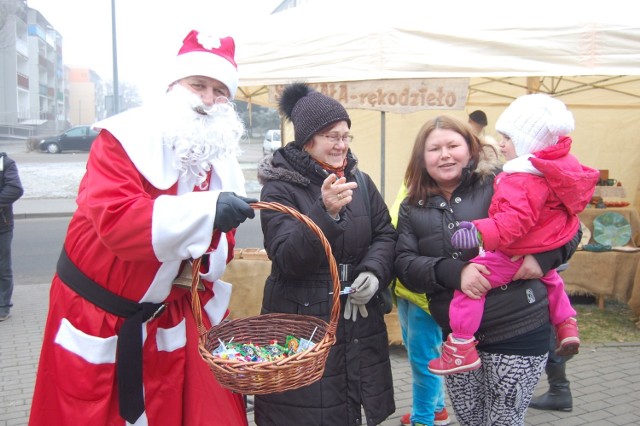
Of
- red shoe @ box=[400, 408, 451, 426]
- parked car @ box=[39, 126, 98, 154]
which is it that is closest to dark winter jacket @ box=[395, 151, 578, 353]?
red shoe @ box=[400, 408, 451, 426]

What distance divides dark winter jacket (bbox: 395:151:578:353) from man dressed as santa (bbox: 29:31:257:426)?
0.81 metres

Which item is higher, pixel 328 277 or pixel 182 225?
pixel 182 225

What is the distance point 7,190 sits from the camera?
5.48 meters

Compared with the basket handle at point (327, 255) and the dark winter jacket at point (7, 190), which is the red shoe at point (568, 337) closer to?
the basket handle at point (327, 255)

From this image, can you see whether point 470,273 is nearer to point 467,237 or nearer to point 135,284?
point 467,237

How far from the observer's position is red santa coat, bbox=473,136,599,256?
2.16 meters

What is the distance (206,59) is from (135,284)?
86 centimetres

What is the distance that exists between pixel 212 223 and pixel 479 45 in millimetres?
3574

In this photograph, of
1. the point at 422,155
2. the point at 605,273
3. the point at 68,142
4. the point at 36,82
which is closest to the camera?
the point at 422,155

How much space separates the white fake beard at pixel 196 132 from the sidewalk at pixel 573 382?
2.25 metres

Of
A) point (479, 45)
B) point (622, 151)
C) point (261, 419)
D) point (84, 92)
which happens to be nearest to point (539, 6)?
point (479, 45)

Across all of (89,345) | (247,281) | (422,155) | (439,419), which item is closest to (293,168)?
(422,155)

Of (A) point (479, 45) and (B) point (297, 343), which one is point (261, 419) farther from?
(A) point (479, 45)

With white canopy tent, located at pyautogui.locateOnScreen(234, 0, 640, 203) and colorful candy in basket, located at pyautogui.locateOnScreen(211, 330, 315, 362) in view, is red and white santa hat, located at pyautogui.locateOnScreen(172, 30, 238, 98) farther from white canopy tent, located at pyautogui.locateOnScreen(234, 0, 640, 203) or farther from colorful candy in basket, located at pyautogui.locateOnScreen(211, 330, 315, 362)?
white canopy tent, located at pyautogui.locateOnScreen(234, 0, 640, 203)
